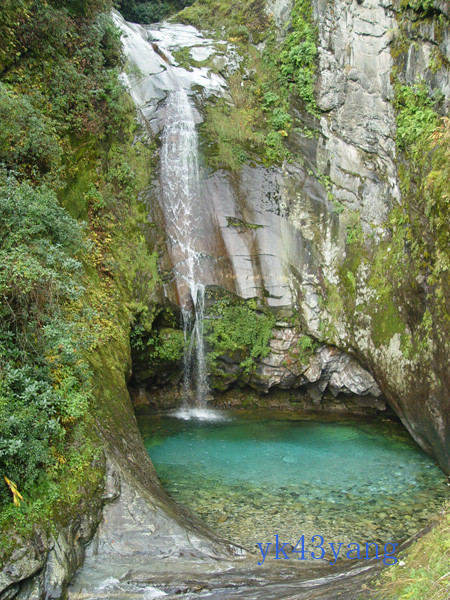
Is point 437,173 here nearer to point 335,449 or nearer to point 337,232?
point 337,232

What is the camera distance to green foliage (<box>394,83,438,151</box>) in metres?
9.30

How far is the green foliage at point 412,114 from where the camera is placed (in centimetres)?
930

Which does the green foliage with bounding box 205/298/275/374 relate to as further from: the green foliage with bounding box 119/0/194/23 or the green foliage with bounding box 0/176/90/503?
the green foliage with bounding box 119/0/194/23

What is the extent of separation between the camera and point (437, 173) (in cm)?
765

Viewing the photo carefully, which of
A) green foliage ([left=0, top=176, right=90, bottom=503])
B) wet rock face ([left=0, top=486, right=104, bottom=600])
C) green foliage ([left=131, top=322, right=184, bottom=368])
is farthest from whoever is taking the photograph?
green foliage ([left=131, top=322, right=184, bottom=368])

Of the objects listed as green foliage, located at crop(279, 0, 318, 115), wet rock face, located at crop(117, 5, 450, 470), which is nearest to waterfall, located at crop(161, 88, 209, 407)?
wet rock face, located at crop(117, 5, 450, 470)

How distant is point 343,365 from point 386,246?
3.28 metres

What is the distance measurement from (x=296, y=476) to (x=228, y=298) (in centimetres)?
490

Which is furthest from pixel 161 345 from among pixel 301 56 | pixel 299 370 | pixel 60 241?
pixel 301 56

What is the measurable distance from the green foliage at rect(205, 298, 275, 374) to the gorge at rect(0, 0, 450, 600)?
6 centimetres

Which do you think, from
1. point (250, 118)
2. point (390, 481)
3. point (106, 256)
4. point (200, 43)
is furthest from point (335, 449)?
point (200, 43)

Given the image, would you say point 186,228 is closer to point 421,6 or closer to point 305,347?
point 305,347

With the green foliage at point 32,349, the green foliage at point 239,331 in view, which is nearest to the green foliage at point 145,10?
the green foliage at point 239,331

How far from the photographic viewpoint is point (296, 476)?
8258 millimetres
